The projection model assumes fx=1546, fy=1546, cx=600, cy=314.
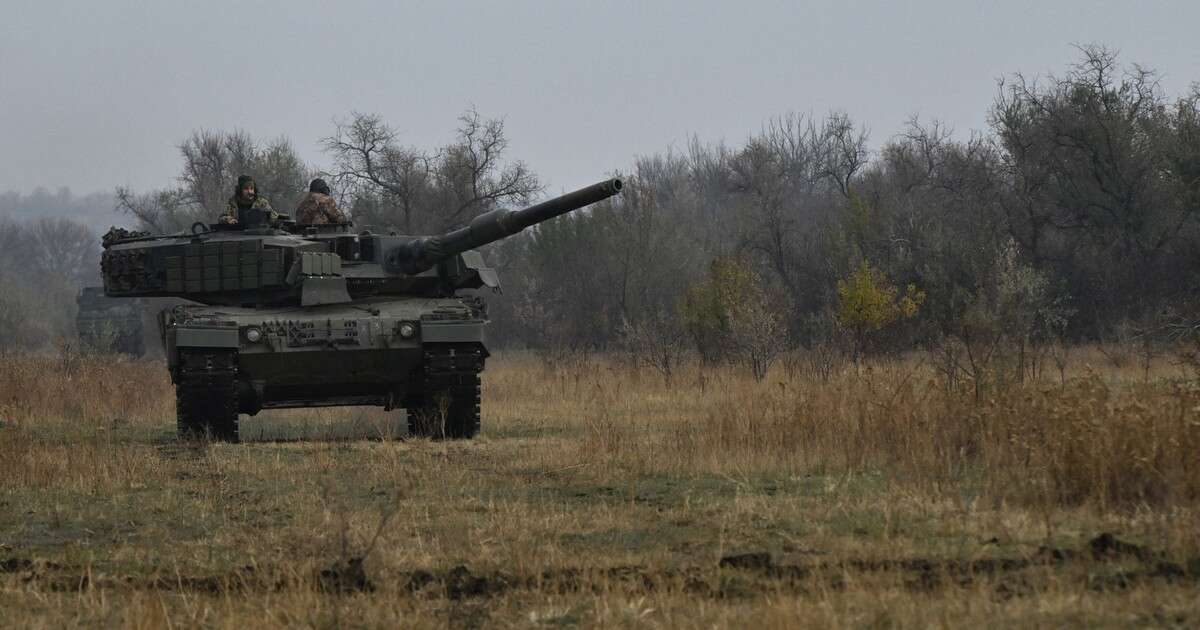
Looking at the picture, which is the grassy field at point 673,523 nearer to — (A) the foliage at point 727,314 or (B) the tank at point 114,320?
(A) the foliage at point 727,314

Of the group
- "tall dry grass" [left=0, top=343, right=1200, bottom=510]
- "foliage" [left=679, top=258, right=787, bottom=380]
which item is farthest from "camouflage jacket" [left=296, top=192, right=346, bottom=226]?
"foliage" [left=679, top=258, right=787, bottom=380]

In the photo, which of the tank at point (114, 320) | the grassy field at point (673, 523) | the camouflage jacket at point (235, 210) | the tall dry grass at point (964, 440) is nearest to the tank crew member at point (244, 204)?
the camouflage jacket at point (235, 210)

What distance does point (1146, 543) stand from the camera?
6.46m

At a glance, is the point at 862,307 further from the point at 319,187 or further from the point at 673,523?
the point at 673,523

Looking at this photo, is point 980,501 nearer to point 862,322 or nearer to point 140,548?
point 140,548

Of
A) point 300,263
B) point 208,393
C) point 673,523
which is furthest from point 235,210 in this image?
point 673,523

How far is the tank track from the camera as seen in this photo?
14.8 m

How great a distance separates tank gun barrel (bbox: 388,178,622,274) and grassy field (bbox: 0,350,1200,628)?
237 cm

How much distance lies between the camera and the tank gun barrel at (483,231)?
47.6 feet

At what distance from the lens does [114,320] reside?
157ft

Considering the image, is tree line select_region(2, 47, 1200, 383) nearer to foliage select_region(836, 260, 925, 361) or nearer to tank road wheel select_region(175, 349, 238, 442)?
foliage select_region(836, 260, 925, 361)

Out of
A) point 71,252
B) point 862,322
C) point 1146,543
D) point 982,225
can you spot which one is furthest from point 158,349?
point 71,252

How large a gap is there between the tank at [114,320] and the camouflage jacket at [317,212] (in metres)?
29.0

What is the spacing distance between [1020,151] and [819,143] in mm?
36874
